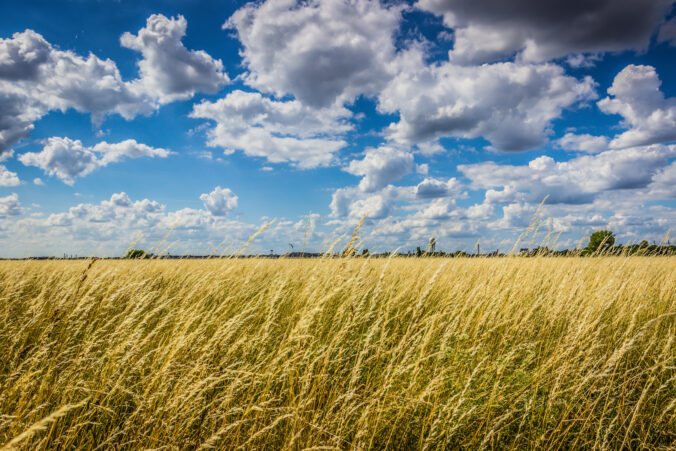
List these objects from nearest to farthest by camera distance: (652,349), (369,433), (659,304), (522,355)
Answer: (369,433)
(522,355)
(652,349)
(659,304)

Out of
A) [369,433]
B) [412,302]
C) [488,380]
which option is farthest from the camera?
[412,302]

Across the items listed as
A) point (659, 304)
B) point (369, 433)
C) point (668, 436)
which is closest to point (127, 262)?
point (369, 433)

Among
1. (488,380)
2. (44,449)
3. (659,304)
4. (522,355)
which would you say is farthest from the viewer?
(659,304)

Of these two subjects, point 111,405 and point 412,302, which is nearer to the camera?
point 111,405

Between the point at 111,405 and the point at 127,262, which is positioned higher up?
the point at 127,262

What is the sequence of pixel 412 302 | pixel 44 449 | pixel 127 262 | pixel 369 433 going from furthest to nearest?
pixel 127 262 → pixel 412 302 → pixel 369 433 → pixel 44 449

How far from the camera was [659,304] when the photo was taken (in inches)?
177

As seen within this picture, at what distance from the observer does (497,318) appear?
10.1 ft

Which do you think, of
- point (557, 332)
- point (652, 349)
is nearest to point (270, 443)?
point (557, 332)

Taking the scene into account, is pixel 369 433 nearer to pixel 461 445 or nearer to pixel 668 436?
pixel 461 445

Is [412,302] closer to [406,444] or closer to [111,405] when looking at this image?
[406,444]

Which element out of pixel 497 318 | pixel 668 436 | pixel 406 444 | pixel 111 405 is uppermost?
pixel 497 318

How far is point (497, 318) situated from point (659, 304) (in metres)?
3.24

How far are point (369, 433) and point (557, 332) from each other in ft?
8.38
